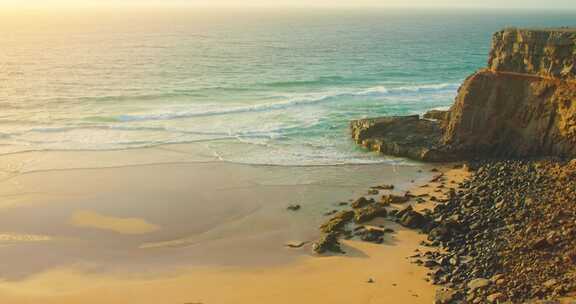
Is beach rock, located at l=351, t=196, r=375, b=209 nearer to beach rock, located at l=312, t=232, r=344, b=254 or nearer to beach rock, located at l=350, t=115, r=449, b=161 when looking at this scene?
beach rock, located at l=312, t=232, r=344, b=254

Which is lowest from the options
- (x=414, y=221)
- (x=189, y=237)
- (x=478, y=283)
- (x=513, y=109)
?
(x=189, y=237)

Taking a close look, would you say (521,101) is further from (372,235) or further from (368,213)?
(372,235)

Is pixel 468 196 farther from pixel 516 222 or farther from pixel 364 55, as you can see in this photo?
pixel 364 55

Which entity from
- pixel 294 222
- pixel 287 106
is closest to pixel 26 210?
pixel 294 222

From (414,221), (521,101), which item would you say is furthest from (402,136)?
(414,221)

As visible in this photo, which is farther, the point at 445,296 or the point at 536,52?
the point at 536,52

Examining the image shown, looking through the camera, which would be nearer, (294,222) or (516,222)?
(516,222)
